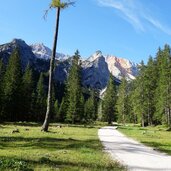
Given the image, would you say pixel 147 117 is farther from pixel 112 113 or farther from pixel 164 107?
pixel 112 113

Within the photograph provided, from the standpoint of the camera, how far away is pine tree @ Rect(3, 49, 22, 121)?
75.1 metres

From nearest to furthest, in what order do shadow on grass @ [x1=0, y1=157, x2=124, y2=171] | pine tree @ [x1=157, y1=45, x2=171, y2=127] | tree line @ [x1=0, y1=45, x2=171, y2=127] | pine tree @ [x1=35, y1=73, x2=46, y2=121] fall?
1. shadow on grass @ [x1=0, y1=157, x2=124, y2=171]
2. pine tree @ [x1=157, y1=45, x2=171, y2=127]
3. tree line @ [x1=0, y1=45, x2=171, y2=127]
4. pine tree @ [x1=35, y1=73, x2=46, y2=121]

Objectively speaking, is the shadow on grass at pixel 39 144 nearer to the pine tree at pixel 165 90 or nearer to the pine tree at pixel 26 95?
the pine tree at pixel 165 90

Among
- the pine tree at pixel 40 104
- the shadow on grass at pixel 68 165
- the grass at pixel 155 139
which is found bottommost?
the shadow on grass at pixel 68 165

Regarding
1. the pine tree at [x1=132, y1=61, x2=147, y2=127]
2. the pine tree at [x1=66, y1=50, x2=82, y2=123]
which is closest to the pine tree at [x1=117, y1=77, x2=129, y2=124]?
the pine tree at [x1=132, y1=61, x2=147, y2=127]

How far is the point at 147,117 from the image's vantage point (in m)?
87.2

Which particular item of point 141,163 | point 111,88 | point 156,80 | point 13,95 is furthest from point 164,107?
point 141,163

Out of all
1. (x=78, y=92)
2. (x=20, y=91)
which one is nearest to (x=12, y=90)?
(x=20, y=91)

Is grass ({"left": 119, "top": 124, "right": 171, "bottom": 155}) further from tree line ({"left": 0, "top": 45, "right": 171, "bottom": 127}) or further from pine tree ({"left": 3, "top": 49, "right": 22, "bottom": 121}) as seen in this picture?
pine tree ({"left": 3, "top": 49, "right": 22, "bottom": 121})

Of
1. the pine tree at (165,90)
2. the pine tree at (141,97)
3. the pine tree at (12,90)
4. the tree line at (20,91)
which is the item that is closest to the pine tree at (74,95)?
the tree line at (20,91)

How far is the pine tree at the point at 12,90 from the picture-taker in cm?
7506

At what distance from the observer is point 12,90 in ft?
247

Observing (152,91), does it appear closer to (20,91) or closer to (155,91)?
(155,91)

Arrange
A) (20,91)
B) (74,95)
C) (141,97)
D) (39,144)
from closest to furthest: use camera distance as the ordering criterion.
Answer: (39,144)
(20,91)
(74,95)
(141,97)
